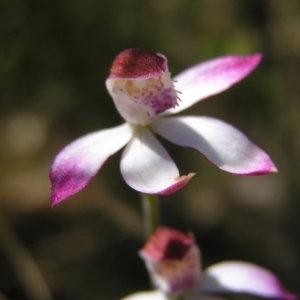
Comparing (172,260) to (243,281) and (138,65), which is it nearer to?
(243,281)

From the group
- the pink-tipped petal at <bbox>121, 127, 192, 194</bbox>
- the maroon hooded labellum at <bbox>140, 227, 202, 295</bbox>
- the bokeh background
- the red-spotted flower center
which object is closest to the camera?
the pink-tipped petal at <bbox>121, 127, 192, 194</bbox>

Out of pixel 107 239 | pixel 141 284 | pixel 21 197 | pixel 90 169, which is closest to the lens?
pixel 90 169

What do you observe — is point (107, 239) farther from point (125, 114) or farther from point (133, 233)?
point (125, 114)

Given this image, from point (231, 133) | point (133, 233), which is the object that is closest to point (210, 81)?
point (231, 133)

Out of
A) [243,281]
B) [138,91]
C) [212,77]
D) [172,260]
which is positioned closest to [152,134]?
[138,91]

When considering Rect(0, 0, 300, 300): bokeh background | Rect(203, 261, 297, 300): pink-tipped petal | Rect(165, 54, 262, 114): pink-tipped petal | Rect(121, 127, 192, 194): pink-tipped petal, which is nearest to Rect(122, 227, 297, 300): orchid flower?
Rect(203, 261, 297, 300): pink-tipped petal

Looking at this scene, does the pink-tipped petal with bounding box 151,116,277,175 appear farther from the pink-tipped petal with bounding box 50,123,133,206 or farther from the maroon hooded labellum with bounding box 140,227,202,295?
the maroon hooded labellum with bounding box 140,227,202,295

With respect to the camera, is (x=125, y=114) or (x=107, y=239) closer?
(x=125, y=114)

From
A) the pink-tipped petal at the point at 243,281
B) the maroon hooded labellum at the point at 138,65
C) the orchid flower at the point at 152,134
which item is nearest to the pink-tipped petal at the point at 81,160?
the orchid flower at the point at 152,134
